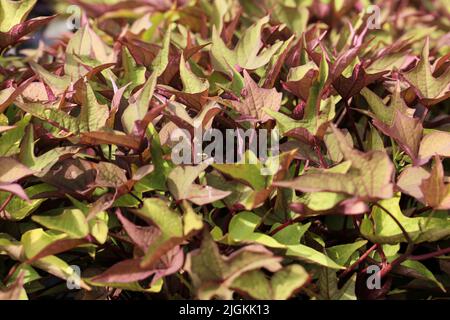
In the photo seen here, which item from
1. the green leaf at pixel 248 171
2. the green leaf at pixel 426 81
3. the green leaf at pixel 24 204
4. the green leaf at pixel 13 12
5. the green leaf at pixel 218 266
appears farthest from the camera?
the green leaf at pixel 13 12

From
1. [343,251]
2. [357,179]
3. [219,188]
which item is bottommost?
[343,251]

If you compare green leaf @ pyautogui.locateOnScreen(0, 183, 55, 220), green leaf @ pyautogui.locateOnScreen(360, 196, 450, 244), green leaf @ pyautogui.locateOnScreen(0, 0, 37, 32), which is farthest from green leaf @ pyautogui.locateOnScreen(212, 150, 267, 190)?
green leaf @ pyautogui.locateOnScreen(0, 0, 37, 32)

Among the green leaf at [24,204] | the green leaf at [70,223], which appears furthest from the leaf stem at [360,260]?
the green leaf at [24,204]

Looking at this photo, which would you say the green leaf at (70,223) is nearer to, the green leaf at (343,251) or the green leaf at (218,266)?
the green leaf at (218,266)

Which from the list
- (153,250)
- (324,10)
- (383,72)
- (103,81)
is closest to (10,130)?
(103,81)

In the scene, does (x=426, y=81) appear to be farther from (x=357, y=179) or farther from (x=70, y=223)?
(x=70, y=223)

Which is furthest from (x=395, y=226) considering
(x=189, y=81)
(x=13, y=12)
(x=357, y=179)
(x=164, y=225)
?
(x=13, y=12)

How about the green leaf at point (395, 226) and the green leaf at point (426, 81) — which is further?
the green leaf at point (426, 81)

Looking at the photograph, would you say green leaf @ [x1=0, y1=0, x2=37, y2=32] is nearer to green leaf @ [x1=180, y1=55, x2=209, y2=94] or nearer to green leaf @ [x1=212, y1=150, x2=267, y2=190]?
green leaf @ [x1=180, y1=55, x2=209, y2=94]

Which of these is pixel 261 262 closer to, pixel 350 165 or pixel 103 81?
pixel 350 165
